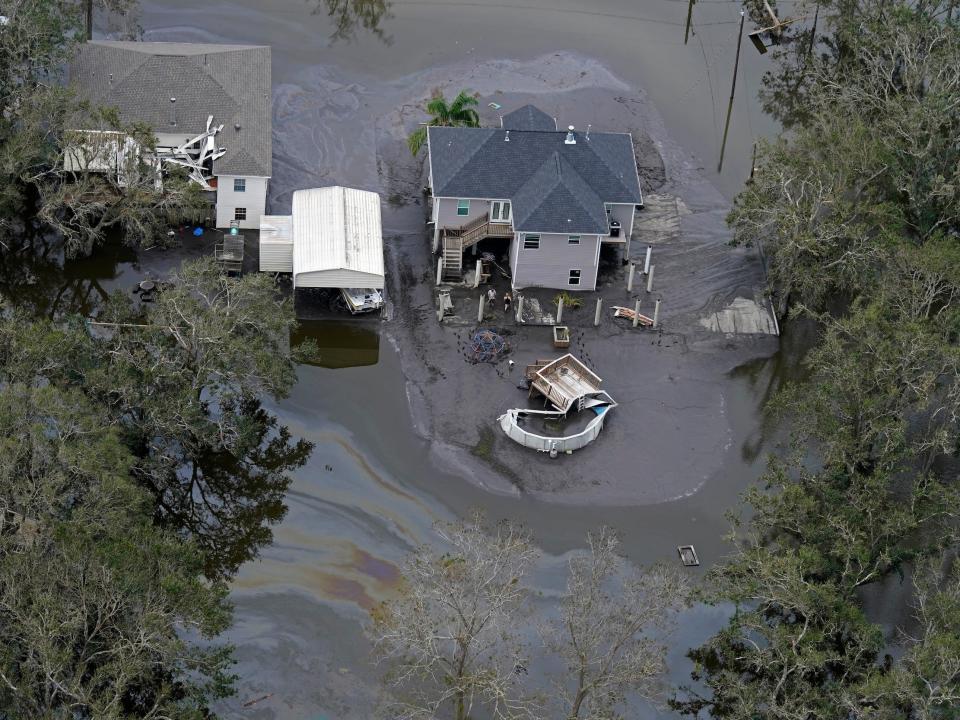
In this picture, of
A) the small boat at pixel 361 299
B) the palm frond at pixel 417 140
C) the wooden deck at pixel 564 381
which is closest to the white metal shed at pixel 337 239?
the small boat at pixel 361 299

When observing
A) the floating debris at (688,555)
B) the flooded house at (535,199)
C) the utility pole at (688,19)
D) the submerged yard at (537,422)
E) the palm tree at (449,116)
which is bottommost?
the floating debris at (688,555)

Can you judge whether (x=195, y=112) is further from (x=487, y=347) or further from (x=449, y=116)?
(x=487, y=347)

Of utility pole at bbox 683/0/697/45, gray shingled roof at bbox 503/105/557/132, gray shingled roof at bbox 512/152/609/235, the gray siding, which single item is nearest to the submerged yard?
the gray siding

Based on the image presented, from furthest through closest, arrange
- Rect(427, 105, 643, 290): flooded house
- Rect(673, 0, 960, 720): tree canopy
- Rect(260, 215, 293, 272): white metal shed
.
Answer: Rect(427, 105, 643, 290): flooded house < Rect(260, 215, 293, 272): white metal shed < Rect(673, 0, 960, 720): tree canopy

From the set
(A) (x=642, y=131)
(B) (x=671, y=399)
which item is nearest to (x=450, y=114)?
(A) (x=642, y=131)

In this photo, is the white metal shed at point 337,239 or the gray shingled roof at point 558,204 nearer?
the white metal shed at point 337,239

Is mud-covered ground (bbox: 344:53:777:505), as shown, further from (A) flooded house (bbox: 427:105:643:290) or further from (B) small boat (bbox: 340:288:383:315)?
(A) flooded house (bbox: 427:105:643:290)

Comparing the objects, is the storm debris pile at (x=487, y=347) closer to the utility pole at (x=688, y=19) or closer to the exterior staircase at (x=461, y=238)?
the exterior staircase at (x=461, y=238)

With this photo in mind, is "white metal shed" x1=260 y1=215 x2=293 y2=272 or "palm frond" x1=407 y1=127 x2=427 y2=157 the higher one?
"palm frond" x1=407 y1=127 x2=427 y2=157
